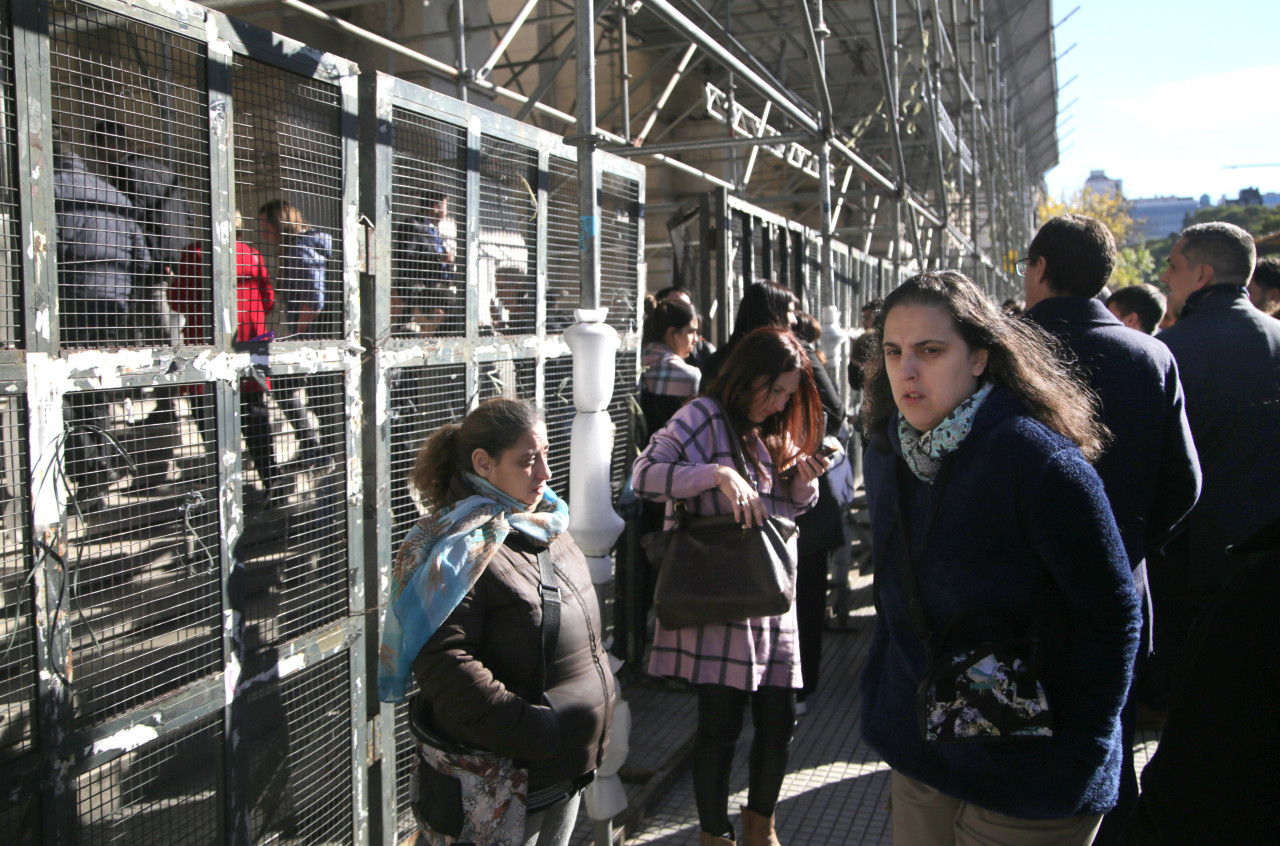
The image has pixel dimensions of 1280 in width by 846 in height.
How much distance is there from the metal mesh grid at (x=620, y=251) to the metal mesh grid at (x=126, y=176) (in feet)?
7.62

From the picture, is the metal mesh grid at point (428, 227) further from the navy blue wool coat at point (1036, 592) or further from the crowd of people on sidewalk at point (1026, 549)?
the navy blue wool coat at point (1036, 592)

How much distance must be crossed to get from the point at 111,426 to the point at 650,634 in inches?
152

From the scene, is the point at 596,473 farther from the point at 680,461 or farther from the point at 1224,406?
the point at 1224,406

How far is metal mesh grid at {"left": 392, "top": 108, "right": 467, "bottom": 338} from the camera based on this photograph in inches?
117

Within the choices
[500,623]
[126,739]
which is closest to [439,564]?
[500,623]

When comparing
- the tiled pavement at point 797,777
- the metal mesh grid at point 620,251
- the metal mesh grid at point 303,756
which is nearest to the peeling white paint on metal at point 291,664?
the metal mesh grid at point 303,756

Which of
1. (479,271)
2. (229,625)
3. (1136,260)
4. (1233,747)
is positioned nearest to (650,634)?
(479,271)

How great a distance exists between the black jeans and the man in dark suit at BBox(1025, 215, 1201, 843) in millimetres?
972

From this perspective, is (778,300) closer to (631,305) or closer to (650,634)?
(631,305)

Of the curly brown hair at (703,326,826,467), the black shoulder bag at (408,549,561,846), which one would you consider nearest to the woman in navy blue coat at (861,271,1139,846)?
the black shoulder bag at (408,549,561,846)

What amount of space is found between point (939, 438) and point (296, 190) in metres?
1.83

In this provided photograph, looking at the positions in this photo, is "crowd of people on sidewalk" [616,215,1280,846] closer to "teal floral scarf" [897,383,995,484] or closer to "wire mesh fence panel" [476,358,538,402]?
"teal floral scarf" [897,383,995,484]

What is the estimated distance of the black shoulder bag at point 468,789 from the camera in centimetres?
227

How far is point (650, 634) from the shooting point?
5.58m
